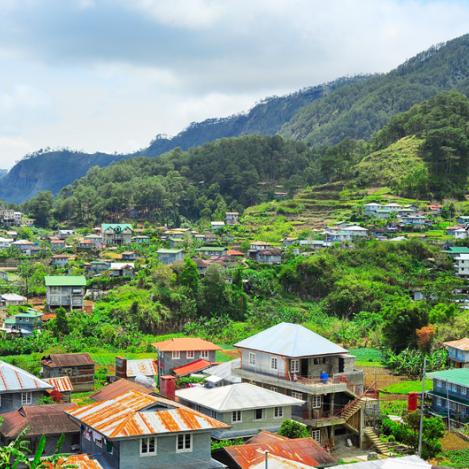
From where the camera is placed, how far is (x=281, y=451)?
1981cm

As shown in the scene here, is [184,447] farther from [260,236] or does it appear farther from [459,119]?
[459,119]

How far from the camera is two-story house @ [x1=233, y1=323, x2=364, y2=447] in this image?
2502 centimetres

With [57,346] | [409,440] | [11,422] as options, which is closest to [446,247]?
[57,346]

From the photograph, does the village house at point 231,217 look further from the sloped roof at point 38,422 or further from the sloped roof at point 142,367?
the sloped roof at point 38,422

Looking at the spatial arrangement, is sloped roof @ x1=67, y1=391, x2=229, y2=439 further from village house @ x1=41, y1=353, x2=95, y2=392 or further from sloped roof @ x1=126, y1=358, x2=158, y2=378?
sloped roof @ x1=126, y1=358, x2=158, y2=378

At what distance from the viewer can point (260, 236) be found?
74.2 meters

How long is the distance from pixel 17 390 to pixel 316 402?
9406 millimetres

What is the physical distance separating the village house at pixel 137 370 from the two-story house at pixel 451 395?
11586 mm

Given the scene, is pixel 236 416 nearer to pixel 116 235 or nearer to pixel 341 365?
pixel 341 365

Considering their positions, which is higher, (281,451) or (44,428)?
(44,428)

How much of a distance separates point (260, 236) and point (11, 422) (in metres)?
53.2

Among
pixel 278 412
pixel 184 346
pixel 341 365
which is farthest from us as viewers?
pixel 184 346

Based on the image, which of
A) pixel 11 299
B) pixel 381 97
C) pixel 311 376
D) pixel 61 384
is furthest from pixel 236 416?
pixel 381 97

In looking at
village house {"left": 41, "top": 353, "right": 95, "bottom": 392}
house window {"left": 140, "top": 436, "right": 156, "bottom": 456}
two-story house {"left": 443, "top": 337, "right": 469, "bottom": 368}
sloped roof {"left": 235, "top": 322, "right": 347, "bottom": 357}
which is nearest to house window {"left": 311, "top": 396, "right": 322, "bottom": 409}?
sloped roof {"left": 235, "top": 322, "right": 347, "bottom": 357}
